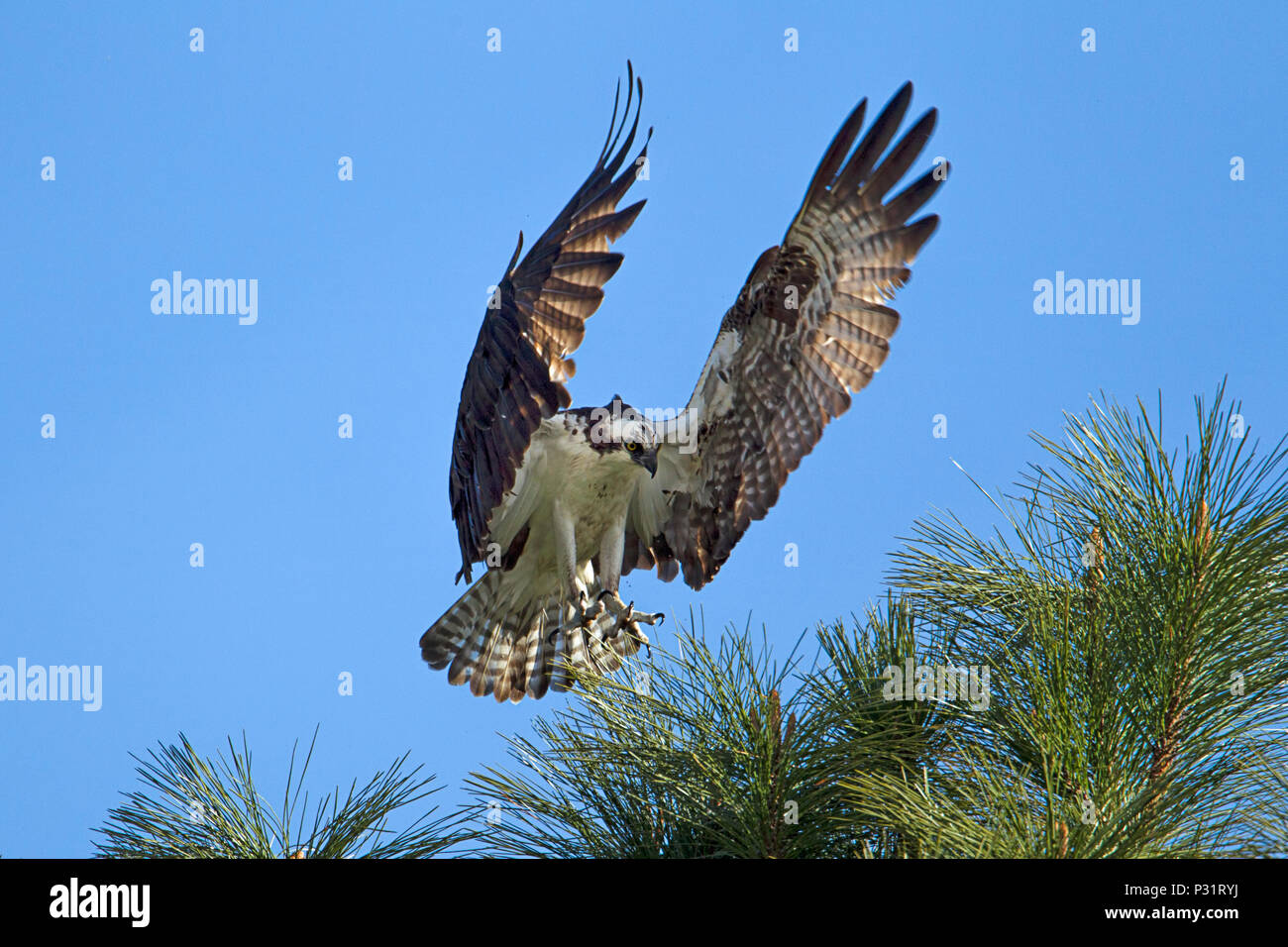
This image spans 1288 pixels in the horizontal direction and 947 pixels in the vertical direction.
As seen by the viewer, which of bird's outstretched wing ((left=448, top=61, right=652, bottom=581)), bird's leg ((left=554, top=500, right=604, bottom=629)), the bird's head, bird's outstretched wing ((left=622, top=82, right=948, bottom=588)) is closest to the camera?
bird's outstretched wing ((left=448, top=61, right=652, bottom=581))

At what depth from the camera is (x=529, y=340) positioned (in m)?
5.72

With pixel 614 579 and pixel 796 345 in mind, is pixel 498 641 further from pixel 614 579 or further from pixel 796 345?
pixel 796 345

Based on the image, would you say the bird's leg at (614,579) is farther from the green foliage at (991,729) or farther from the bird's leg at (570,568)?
the green foliage at (991,729)

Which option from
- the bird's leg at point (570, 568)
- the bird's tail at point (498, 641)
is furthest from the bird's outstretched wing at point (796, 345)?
the bird's tail at point (498, 641)

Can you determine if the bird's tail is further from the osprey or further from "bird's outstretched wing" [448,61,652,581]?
"bird's outstretched wing" [448,61,652,581]

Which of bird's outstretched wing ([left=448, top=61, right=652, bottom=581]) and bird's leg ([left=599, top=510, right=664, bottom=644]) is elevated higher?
bird's outstretched wing ([left=448, top=61, right=652, bottom=581])

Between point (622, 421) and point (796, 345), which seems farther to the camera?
point (622, 421)

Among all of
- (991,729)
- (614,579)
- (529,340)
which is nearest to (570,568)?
(614,579)

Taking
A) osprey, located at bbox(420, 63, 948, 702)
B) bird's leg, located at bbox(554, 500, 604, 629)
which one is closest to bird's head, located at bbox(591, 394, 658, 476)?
osprey, located at bbox(420, 63, 948, 702)

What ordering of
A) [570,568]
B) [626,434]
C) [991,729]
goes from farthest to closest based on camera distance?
[570,568], [626,434], [991,729]

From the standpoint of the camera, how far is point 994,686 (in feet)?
11.9

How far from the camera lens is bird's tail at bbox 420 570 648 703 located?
22.9 feet

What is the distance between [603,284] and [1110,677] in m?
3.54

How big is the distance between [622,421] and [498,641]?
1406 mm
